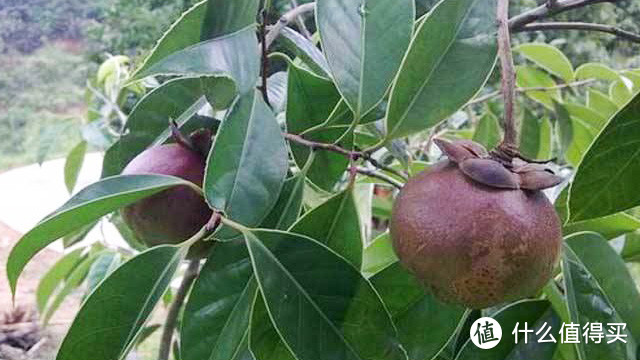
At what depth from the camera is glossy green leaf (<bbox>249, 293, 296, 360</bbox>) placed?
434mm

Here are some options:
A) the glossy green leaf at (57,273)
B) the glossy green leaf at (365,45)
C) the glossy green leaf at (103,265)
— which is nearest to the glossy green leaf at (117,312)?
the glossy green leaf at (365,45)

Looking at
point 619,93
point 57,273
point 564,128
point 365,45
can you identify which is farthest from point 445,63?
point 57,273

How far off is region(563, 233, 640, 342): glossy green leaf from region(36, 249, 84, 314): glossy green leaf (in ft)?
2.64

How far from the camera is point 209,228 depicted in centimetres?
40

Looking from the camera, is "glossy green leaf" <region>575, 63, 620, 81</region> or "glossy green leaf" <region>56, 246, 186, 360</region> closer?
"glossy green leaf" <region>56, 246, 186, 360</region>

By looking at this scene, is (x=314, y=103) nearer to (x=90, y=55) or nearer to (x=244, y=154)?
(x=244, y=154)

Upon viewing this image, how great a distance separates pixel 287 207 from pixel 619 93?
Answer: 63 cm

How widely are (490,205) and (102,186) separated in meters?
0.19

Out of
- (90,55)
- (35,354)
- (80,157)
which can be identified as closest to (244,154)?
(80,157)

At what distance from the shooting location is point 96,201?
0.41m

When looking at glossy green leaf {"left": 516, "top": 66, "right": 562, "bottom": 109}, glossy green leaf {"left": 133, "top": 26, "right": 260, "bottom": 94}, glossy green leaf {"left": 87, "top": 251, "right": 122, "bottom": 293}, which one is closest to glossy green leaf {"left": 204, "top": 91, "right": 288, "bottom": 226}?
glossy green leaf {"left": 133, "top": 26, "right": 260, "bottom": 94}

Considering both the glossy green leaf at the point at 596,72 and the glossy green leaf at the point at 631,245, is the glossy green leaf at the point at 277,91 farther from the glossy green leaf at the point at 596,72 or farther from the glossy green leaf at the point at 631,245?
the glossy green leaf at the point at 596,72

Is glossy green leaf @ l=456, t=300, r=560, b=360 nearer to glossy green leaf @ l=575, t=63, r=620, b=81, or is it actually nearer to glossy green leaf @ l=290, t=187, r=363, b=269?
glossy green leaf @ l=290, t=187, r=363, b=269

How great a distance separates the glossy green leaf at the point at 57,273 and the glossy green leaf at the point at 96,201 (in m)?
0.75
